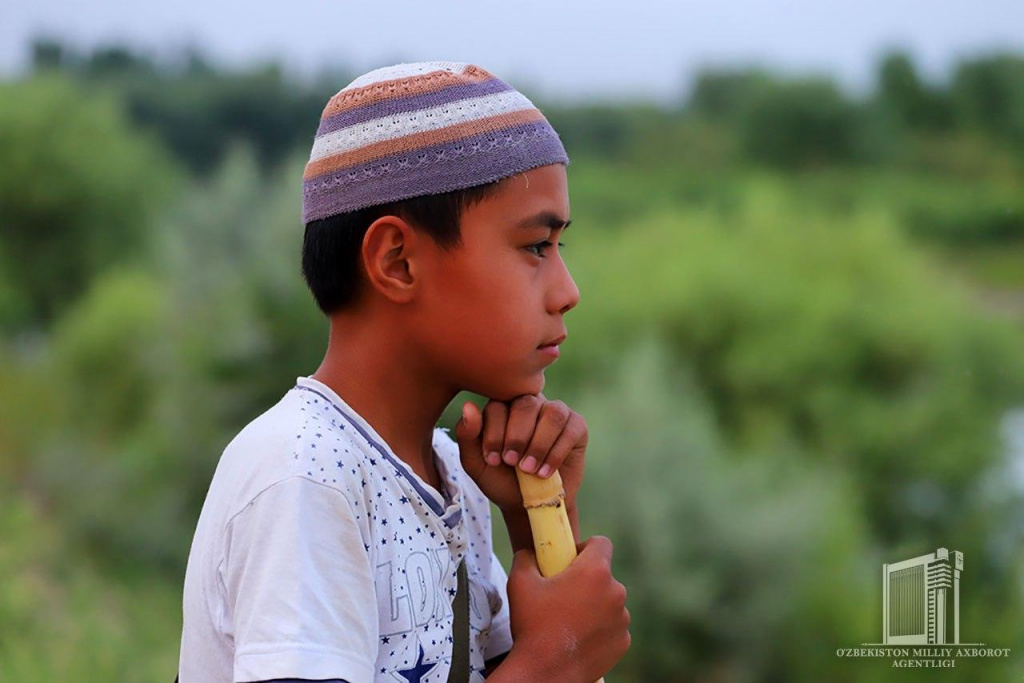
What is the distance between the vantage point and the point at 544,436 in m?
1.30

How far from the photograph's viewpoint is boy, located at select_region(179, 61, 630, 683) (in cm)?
116

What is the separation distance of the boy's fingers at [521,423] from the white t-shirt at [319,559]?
0.09 m

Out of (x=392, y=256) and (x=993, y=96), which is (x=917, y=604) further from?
(x=993, y=96)

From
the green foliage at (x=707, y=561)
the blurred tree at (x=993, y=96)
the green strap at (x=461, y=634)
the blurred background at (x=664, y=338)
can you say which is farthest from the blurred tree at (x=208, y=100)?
the green strap at (x=461, y=634)

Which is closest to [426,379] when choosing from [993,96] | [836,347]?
[836,347]

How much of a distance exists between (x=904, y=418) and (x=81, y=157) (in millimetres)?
4839

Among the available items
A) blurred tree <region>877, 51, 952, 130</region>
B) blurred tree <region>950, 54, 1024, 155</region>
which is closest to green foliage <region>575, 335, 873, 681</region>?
blurred tree <region>950, 54, 1024, 155</region>

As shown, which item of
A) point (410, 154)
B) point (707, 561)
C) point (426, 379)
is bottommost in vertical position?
point (707, 561)

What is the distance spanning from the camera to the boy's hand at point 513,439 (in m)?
1.29

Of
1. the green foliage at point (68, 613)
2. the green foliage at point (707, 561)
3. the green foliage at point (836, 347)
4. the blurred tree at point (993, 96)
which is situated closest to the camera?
the green foliage at point (68, 613)

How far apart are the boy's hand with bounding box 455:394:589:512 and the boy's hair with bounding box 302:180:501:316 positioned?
184mm

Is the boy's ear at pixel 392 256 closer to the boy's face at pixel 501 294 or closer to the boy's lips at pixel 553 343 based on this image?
the boy's face at pixel 501 294

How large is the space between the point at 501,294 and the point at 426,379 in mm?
133

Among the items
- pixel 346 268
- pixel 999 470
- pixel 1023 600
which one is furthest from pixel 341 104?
pixel 999 470
